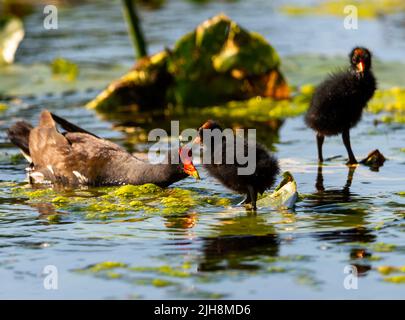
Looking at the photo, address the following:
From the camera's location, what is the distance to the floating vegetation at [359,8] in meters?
20.4

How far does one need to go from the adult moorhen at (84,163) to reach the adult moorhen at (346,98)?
1.81 meters

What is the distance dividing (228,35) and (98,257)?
267 inches

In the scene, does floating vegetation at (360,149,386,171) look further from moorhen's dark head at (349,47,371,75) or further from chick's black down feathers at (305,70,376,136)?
moorhen's dark head at (349,47,371,75)

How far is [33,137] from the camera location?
9.73m

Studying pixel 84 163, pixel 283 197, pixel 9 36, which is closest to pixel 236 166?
pixel 283 197

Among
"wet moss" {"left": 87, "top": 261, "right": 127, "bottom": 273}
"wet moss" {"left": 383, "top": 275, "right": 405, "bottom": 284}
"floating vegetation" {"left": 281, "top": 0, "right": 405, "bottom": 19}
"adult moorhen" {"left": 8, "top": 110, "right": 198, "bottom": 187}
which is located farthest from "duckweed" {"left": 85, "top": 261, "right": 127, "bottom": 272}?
"floating vegetation" {"left": 281, "top": 0, "right": 405, "bottom": 19}

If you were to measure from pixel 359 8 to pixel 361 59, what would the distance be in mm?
11287

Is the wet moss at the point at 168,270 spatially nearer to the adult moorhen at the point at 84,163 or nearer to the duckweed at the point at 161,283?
the duckweed at the point at 161,283

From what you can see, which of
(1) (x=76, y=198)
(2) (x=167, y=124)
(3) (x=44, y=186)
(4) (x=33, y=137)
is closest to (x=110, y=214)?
(1) (x=76, y=198)

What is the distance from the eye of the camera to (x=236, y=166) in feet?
26.1

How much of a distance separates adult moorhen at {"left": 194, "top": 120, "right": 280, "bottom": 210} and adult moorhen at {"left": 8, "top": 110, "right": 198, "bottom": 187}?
26 centimetres

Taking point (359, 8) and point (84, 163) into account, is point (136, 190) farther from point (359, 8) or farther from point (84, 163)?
point (359, 8)

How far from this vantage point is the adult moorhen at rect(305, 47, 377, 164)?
376 inches
